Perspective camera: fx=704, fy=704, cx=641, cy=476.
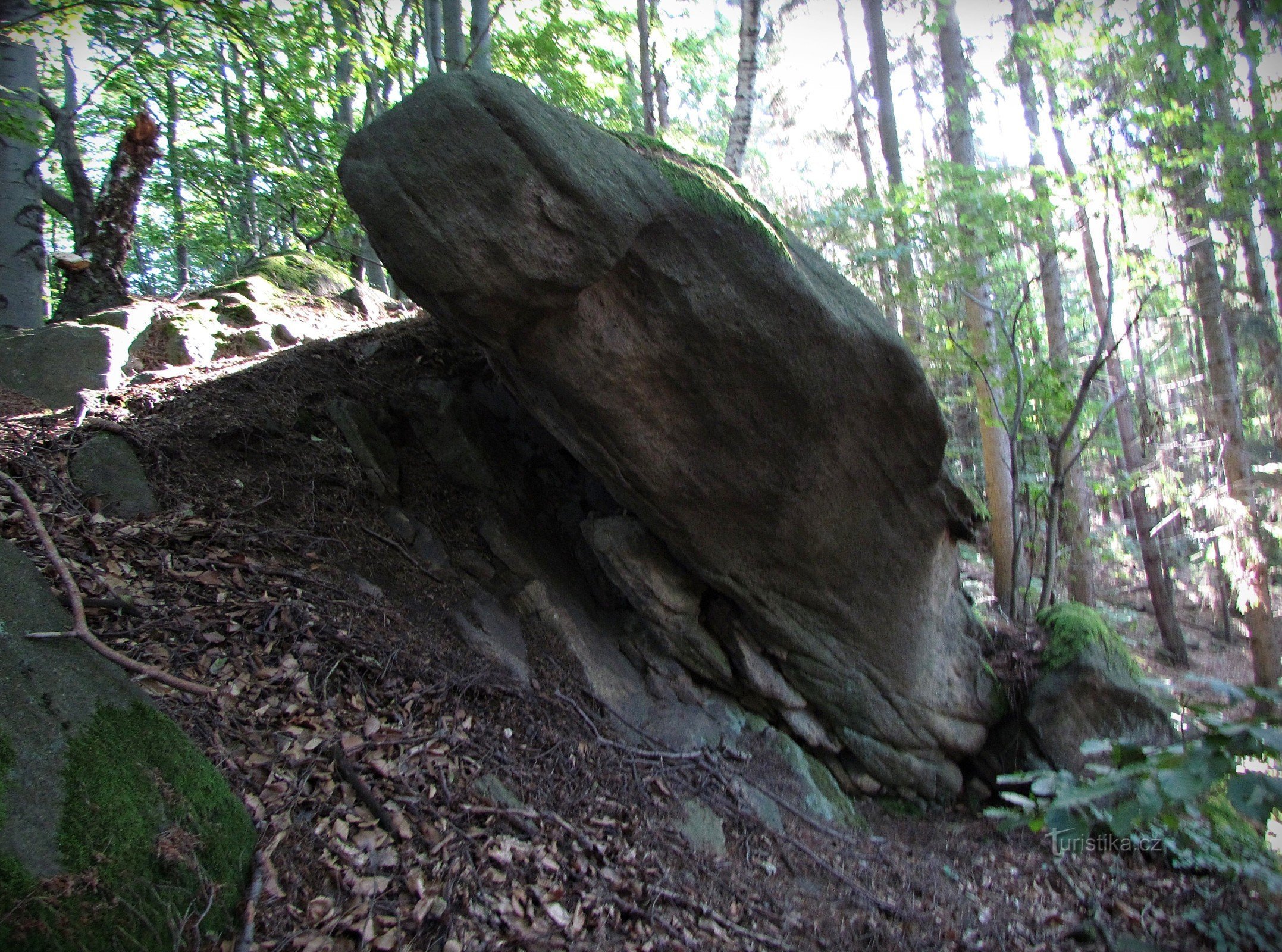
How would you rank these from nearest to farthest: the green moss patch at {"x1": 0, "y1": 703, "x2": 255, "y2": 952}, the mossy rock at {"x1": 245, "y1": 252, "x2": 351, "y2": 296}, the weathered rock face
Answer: the green moss patch at {"x1": 0, "y1": 703, "x2": 255, "y2": 952}
the weathered rock face
the mossy rock at {"x1": 245, "y1": 252, "x2": 351, "y2": 296}

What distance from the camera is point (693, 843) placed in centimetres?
431

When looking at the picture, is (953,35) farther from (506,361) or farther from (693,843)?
(693,843)

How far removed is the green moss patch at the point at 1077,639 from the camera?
20.9 ft

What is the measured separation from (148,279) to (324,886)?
100 feet

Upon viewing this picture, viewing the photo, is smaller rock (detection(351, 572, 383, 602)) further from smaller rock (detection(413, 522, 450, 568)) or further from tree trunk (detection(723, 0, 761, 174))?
tree trunk (detection(723, 0, 761, 174))

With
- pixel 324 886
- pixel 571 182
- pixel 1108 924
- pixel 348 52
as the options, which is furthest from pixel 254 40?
pixel 1108 924

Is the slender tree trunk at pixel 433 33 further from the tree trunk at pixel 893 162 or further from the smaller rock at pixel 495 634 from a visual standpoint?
the smaller rock at pixel 495 634

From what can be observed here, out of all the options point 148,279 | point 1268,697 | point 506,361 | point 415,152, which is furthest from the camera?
point 148,279

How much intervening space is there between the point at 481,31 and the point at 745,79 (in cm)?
339

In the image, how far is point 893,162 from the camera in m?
12.9

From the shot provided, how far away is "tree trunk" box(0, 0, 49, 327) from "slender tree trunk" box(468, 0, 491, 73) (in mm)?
4657

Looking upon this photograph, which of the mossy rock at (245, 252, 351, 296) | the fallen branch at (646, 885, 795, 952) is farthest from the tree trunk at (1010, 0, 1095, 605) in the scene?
the mossy rock at (245, 252, 351, 296)

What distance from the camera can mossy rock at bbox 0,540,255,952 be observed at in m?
2.09

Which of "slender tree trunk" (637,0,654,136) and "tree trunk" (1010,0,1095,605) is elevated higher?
"slender tree trunk" (637,0,654,136)
